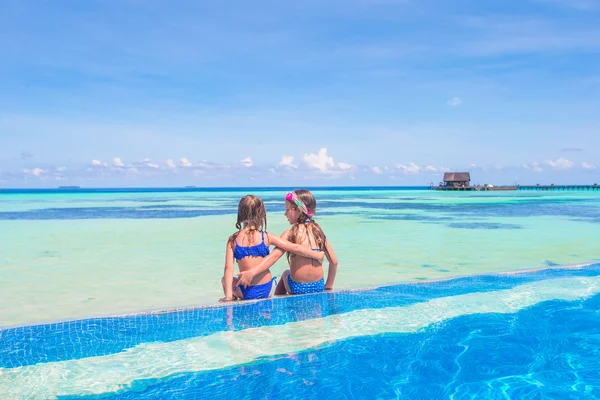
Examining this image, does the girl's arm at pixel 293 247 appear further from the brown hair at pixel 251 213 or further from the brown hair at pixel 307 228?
the brown hair at pixel 251 213

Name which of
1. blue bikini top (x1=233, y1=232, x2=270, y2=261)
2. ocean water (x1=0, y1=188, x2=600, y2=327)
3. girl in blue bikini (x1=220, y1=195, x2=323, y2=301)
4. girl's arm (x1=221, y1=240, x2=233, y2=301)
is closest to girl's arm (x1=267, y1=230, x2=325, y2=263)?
girl in blue bikini (x1=220, y1=195, x2=323, y2=301)

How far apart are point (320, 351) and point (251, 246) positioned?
1382 millimetres

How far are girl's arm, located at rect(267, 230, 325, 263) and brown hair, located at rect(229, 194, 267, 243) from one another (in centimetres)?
22

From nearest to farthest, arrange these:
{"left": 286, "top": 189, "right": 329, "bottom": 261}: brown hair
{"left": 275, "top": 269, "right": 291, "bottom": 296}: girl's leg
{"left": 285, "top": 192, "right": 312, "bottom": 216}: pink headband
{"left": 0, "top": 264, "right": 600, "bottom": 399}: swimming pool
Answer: {"left": 0, "top": 264, "right": 600, "bottom": 399}: swimming pool → {"left": 285, "top": 192, "right": 312, "bottom": 216}: pink headband → {"left": 286, "top": 189, "right": 329, "bottom": 261}: brown hair → {"left": 275, "top": 269, "right": 291, "bottom": 296}: girl's leg

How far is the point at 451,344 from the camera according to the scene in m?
5.43

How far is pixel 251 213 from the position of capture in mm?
5469

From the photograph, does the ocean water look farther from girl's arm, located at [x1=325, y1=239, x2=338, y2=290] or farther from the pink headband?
the pink headband

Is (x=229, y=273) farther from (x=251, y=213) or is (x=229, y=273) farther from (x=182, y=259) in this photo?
(x=182, y=259)

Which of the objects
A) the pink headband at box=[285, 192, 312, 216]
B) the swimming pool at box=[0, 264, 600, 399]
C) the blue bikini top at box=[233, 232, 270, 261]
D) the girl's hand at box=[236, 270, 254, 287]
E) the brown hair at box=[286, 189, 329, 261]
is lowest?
the swimming pool at box=[0, 264, 600, 399]

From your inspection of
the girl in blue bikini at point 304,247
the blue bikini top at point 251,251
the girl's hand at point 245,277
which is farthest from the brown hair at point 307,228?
the girl's hand at point 245,277

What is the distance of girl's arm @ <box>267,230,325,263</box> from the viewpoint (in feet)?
18.6

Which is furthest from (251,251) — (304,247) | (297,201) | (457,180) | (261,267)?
(457,180)

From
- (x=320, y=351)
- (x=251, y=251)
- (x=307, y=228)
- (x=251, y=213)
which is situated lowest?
(x=320, y=351)

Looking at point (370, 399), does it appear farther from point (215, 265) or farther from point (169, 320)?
point (215, 265)
